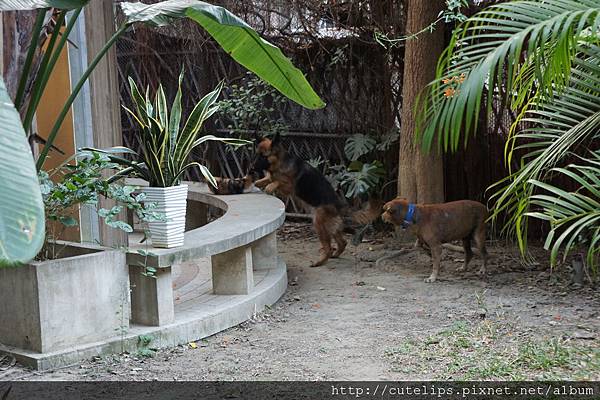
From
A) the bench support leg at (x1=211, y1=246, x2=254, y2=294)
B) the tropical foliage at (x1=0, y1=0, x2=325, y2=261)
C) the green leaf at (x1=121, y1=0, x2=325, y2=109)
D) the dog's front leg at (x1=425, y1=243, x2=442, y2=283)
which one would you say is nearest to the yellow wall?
the bench support leg at (x1=211, y1=246, x2=254, y2=294)

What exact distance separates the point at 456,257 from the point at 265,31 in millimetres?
4127

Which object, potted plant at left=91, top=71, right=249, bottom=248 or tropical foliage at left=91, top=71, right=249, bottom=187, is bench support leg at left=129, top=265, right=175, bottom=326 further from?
tropical foliage at left=91, top=71, right=249, bottom=187

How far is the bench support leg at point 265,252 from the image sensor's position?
7285 mm

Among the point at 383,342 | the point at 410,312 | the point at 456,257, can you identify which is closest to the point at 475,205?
the point at 456,257

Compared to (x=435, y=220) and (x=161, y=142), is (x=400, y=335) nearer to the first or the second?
(x=435, y=220)

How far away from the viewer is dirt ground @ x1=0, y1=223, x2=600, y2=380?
4.72 metres

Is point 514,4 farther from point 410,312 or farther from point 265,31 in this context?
point 265,31

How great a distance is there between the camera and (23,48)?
13.5 ft

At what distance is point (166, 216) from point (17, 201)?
3.67m

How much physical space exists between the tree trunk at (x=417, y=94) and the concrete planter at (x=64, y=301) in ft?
14.1

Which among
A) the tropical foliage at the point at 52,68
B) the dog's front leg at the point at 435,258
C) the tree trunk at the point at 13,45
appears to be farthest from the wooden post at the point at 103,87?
the dog's front leg at the point at 435,258

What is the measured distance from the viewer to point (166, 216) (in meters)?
5.44

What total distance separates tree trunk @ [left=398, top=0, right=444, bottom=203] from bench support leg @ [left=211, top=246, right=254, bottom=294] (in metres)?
2.90

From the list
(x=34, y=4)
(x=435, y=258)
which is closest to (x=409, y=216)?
(x=435, y=258)
